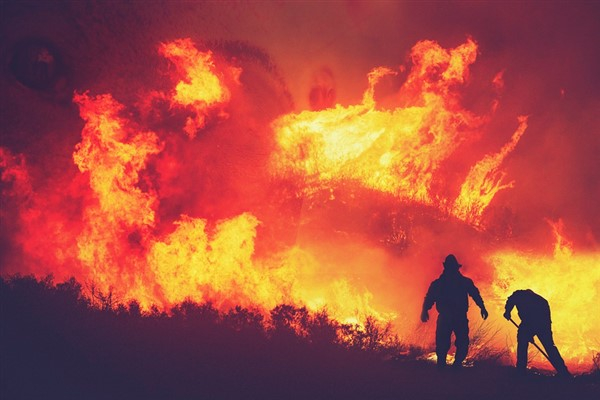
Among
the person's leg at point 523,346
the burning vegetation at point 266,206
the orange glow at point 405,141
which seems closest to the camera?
the person's leg at point 523,346

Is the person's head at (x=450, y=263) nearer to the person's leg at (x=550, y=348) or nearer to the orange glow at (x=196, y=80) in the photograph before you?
the person's leg at (x=550, y=348)

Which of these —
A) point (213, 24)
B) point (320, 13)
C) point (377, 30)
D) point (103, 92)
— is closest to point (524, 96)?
point (377, 30)

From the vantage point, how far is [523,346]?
871 centimetres

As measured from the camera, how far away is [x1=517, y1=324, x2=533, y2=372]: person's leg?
856 centimetres

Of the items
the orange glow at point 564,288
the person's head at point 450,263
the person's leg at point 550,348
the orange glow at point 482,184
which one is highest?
the orange glow at point 482,184

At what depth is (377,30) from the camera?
15.5 meters

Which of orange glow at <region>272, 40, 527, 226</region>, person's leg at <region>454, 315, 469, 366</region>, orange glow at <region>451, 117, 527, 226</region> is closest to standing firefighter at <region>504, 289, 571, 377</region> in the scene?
person's leg at <region>454, 315, 469, 366</region>

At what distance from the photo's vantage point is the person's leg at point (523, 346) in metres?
8.56

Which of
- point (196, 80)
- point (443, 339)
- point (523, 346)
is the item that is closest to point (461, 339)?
point (443, 339)

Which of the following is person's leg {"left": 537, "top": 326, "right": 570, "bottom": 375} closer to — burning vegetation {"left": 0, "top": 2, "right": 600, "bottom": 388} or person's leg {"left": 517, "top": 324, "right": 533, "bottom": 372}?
person's leg {"left": 517, "top": 324, "right": 533, "bottom": 372}

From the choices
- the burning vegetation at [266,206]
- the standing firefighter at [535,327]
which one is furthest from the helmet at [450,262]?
the burning vegetation at [266,206]

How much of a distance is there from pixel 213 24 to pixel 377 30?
526 centimetres

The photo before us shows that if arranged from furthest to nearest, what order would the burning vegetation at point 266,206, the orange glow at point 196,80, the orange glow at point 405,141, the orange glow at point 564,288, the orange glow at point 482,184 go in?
the orange glow at point 482,184
the orange glow at point 405,141
the orange glow at point 564,288
the orange glow at point 196,80
the burning vegetation at point 266,206

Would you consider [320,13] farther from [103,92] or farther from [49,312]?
[49,312]
